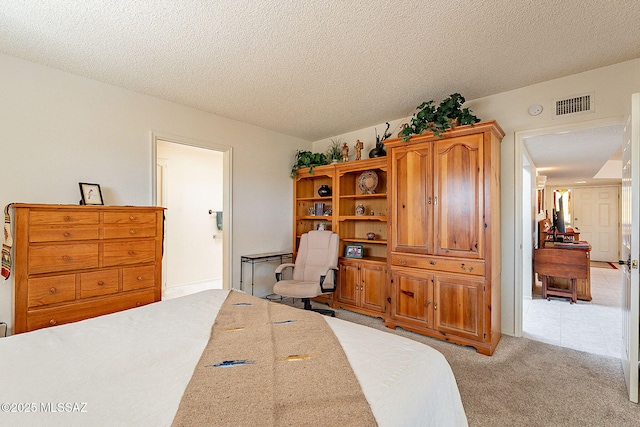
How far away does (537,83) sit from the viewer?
290 cm

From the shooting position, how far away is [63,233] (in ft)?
7.38

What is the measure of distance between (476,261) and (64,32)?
3864mm

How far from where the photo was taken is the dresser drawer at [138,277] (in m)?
2.55

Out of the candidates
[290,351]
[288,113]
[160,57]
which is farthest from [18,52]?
[290,351]

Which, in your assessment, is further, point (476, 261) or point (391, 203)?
point (391, 203)

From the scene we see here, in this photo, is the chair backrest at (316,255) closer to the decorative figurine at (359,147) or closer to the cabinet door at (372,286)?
the cabinet door at (372,286)

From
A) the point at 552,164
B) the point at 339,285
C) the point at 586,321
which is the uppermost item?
the point at 552,164

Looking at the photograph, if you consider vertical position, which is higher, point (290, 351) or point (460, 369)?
point (290, 351)

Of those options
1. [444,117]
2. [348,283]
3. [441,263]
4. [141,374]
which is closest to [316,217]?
[348,283]

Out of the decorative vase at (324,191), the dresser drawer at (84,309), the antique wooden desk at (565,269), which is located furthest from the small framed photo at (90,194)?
the antique wooden desk at (565,269)

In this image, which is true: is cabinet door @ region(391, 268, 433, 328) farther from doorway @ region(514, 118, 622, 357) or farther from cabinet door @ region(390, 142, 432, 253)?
doorway @ region(514, 118, 622, 357)

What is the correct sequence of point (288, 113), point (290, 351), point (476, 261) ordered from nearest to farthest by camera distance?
point (290, 351)
point (476, 261)
point (288, 113)

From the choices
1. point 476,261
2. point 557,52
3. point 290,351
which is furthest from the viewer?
point 476,261

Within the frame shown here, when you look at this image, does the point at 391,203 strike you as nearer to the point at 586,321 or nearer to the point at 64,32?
the point at 586,321
